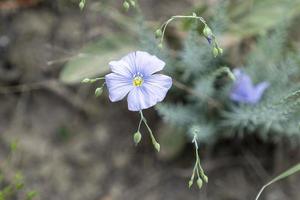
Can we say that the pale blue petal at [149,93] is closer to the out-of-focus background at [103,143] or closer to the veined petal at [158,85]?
the veined petal at [158,85]

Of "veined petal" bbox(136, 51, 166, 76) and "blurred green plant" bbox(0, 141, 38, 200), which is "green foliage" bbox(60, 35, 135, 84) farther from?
"veined petal" bbox(136, 51, 166, 76)

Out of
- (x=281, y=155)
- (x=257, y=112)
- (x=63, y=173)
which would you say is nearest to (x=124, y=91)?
(x=257, y=112)

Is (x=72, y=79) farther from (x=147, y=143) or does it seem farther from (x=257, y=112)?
(x=257, y=112)

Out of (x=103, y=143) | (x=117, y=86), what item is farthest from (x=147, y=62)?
(x=103, y=143)

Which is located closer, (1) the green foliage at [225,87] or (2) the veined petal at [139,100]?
(2) the veined petal at [139,100]

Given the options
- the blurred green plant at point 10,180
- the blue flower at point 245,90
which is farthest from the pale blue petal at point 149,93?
the blurred green plant at point 10,180

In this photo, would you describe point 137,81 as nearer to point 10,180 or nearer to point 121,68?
point 121,68
